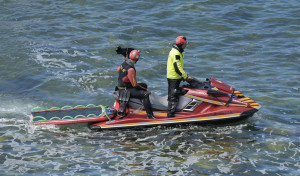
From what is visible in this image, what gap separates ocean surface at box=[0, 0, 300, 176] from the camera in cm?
1051

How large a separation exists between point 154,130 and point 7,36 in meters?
11.7

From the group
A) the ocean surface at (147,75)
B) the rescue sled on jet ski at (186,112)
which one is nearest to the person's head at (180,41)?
the rescue sled on jet ski at (186,112)

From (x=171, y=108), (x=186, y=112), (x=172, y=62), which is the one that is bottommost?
(x=186, y=112)

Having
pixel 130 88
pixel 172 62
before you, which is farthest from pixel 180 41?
pixel 130 88

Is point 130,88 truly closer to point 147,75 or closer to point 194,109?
point 194,109

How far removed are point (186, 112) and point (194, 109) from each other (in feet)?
0.78

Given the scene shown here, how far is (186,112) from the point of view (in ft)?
40.6

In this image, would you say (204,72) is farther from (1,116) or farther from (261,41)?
(1,116)

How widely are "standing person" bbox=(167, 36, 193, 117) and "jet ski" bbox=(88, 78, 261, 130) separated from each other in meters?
0.19

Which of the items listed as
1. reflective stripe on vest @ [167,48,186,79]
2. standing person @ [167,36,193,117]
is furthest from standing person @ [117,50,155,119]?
reflective stripe on vest @ [167,48,186,79]

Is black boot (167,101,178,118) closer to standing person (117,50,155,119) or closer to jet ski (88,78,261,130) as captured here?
jet ski (88,78,261,130)

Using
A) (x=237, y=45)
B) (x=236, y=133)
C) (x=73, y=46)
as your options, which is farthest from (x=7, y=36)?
(x=236, y=133)

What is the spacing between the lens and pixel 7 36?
2098 centimetres

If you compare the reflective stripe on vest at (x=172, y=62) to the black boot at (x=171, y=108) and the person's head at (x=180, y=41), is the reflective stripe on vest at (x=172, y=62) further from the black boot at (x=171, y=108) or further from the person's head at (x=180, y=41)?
the black boot at (x=171, y=108)
